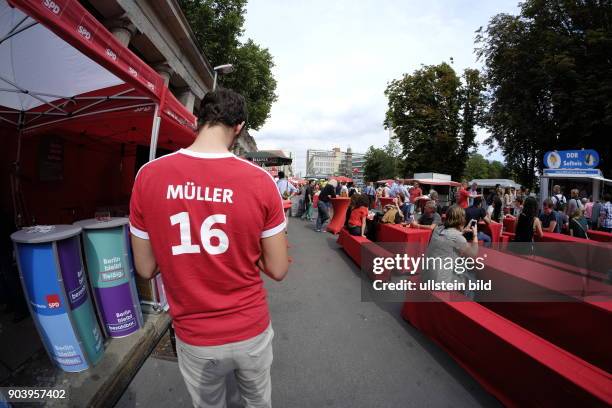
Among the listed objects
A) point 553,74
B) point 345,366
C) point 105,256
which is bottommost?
point 345,366

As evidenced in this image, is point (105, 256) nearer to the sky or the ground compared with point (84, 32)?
nearer to the ground

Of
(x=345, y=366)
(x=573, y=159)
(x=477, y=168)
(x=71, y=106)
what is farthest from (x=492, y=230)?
(x=477, y=168)

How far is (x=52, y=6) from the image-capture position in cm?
193

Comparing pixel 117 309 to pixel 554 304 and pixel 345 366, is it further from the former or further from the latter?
pixel 554 304

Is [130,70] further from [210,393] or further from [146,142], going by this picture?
[146,142]

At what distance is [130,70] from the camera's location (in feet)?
9.33

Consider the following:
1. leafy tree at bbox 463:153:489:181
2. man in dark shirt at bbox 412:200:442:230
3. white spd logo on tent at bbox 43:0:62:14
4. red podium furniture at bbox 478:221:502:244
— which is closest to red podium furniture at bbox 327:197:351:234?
man in dark shirt at bbox 412:200:442:230

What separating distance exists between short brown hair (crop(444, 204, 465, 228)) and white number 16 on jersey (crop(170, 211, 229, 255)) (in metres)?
3.43

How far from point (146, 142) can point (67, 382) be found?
586 cm

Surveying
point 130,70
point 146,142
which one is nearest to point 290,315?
point 130,70

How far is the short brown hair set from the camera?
3859mm

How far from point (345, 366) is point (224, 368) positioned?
2205mm

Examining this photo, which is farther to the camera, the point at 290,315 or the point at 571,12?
the point at 571,12

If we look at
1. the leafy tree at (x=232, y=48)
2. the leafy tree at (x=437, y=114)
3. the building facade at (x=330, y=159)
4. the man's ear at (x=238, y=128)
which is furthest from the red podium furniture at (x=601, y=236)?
the building facade at (x=330, y=159)
